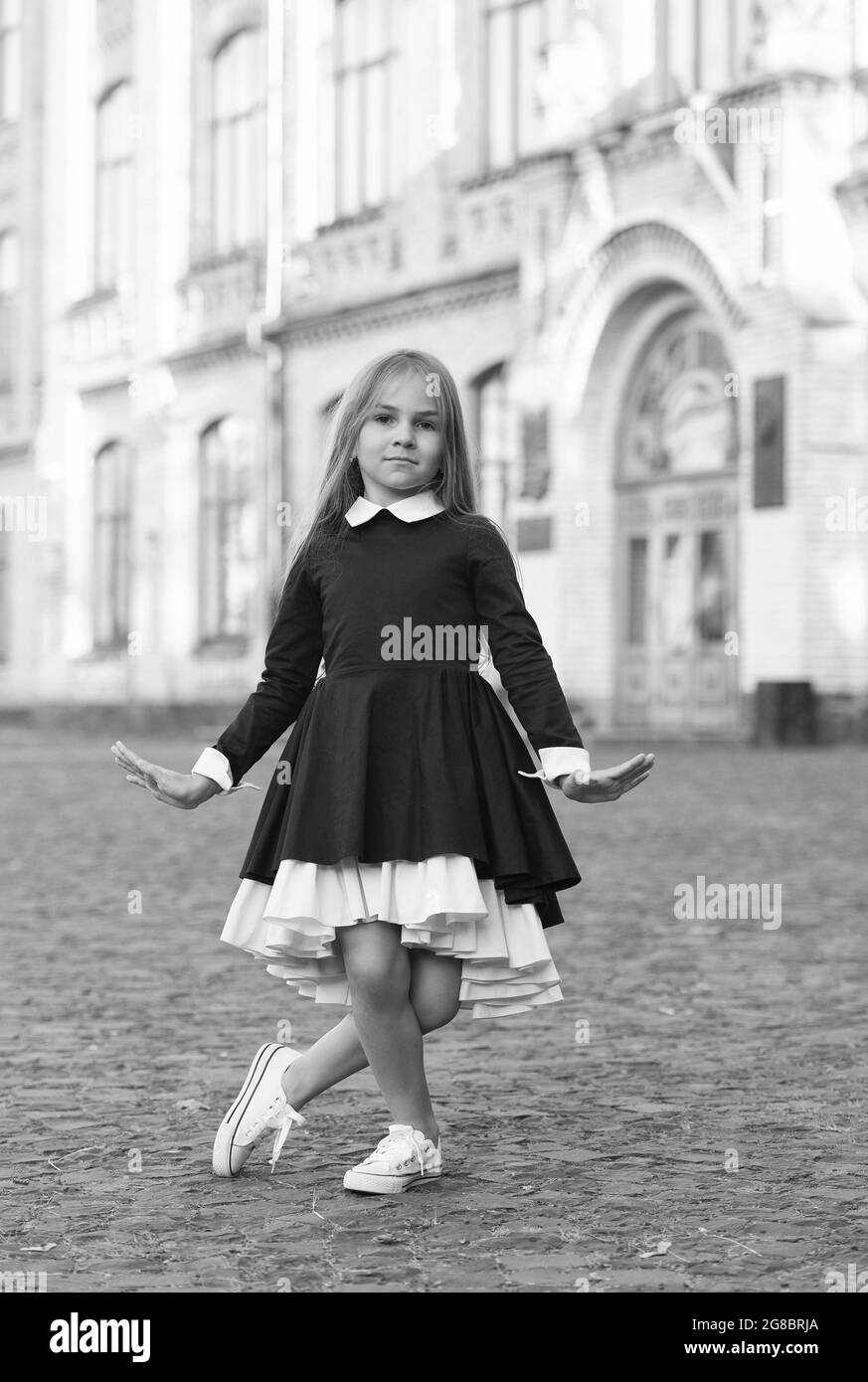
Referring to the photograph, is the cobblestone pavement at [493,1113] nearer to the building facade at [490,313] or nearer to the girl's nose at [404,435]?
the girl's nose at [404,435]

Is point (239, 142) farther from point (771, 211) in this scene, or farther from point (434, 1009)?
point (434, 1009)

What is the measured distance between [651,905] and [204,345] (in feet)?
72.3

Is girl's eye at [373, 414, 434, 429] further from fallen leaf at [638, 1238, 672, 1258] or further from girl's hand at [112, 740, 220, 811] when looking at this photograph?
fallen leaf at [638, 1238, 672, 1258]

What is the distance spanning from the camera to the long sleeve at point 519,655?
383 centimetres

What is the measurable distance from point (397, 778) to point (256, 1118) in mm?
698

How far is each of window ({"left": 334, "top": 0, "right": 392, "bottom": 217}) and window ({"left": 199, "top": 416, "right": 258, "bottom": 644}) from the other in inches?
142

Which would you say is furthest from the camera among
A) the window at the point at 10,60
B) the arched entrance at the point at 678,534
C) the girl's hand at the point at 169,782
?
the window at the point at 10,60

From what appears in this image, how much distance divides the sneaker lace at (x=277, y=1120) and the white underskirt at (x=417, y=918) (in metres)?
0.25

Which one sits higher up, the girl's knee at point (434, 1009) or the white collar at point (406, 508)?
the white collar at point (406, 508)

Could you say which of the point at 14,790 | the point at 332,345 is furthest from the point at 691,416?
the point at 14,790

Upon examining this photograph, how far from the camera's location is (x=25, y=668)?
35812 millimetres

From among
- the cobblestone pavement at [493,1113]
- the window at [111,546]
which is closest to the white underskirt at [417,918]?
the cobblestone pavement at [493,1113]

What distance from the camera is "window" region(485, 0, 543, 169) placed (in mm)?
24156

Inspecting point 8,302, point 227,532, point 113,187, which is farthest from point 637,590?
point 8,302
